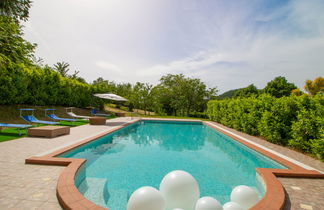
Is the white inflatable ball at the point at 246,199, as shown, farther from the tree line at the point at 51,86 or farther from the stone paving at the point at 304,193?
the tree line at the point at 51,86

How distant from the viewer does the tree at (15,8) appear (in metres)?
9.73

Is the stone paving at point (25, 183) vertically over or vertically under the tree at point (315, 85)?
under

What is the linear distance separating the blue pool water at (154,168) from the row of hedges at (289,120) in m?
1.81

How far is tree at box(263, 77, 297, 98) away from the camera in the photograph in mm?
40781

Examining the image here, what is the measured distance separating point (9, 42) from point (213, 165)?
1487 cm

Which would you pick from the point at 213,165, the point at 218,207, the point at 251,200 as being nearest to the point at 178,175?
the point at 218,207

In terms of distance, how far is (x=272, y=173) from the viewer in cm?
424

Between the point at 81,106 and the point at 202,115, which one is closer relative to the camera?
the point at 81,106

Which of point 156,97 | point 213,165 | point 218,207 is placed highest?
point 156,97

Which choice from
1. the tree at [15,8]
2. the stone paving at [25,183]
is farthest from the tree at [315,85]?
the tree at [15,8]

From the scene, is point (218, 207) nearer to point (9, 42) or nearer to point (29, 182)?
point (29, 182)

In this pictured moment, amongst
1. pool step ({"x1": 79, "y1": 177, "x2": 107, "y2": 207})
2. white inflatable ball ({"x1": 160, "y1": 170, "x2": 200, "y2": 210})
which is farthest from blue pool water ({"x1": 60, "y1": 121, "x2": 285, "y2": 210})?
white inflatable ball ({"x1": 160, "y1": 170, "x2": 200, "y2": 210})

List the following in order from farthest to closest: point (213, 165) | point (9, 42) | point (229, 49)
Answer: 1. point (229, 49)
2. point (9, 42)
3. point (213, 165)

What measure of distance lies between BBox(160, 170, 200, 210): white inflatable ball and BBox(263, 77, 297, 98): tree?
1890 inches
